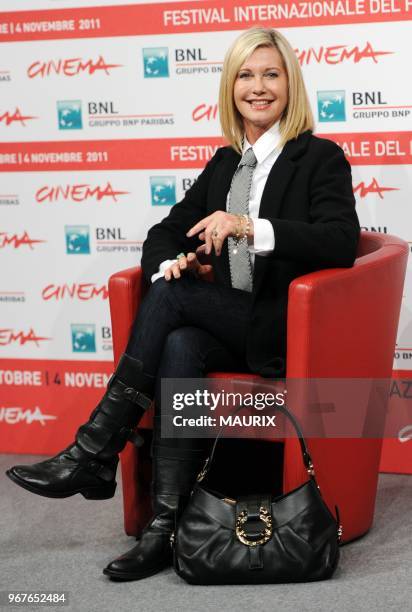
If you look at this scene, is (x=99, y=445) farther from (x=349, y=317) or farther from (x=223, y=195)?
(x=223, y=195)

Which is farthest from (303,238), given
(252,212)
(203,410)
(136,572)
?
(136,572)

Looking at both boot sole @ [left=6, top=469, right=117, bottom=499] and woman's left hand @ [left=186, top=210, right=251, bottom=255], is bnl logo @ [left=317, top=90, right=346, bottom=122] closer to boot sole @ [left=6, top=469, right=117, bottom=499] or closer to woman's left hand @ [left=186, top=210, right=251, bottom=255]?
woman's left hand @ [left=186, top=210, right=251, bottom=255]

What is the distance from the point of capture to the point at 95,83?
3.65 meters

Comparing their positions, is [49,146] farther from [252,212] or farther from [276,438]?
[276,438]

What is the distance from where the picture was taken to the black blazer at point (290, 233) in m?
2.68

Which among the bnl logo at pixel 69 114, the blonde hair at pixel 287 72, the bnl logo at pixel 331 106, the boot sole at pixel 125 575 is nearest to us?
the boot sole at pixel 125 575

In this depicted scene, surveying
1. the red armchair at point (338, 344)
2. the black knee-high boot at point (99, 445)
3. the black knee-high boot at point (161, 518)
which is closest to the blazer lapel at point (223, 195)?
the red armchair at point (338, 344)

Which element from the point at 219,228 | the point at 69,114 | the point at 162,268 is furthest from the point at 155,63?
the point at 219,228

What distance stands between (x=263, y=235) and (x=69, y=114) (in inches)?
52.4

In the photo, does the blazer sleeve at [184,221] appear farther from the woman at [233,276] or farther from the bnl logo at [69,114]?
the bnl logo at [69,114]

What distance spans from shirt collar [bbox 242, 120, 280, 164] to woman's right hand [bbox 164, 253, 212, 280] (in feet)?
1.18

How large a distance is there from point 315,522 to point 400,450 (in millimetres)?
1095
